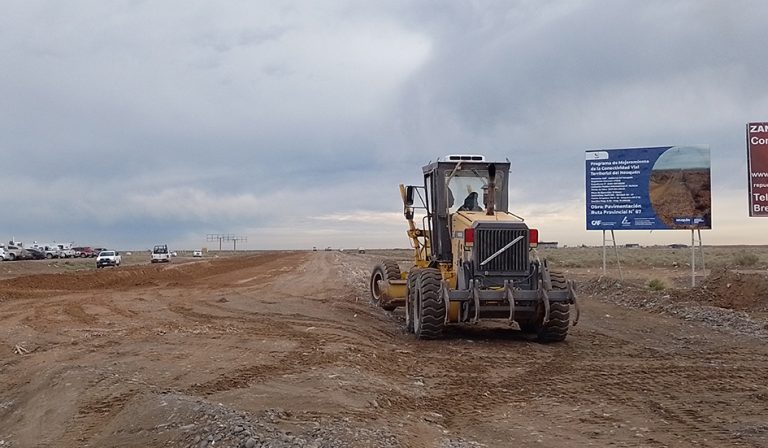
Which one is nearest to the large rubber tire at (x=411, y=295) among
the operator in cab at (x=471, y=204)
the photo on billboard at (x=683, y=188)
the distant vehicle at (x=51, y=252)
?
the operator in cab at (x=471, y=204)

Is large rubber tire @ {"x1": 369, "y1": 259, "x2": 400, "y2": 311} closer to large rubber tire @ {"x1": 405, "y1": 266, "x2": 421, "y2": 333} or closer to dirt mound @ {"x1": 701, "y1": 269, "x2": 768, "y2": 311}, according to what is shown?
large rubber tire @ {"x1": 405, "y1": 266, "x2": 421, "y2": 333}

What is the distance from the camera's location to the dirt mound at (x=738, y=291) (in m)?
20.4

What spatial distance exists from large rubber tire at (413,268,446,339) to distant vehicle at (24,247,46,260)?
72.3m

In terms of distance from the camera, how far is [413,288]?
14.4 metres

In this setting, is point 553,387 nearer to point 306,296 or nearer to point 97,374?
point 97,374

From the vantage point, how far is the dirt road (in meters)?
7.29

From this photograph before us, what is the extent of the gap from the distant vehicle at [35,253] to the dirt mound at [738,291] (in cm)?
7086

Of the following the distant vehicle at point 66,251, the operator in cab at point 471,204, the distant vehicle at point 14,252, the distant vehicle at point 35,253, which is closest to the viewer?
the operator in cab at point 471,204

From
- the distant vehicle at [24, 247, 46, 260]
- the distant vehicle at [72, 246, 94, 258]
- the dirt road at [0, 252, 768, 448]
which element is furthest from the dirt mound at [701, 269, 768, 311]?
the distant vehicle at [72, 246, 94, 258]

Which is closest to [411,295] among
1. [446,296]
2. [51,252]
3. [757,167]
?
[446,296]

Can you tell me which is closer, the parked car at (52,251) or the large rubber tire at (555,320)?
the large rubber tire at (555,320)

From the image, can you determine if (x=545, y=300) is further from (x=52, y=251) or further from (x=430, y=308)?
(x=52, y=251)

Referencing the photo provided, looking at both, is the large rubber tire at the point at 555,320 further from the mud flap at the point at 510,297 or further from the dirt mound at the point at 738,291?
the dirt mound at the point at 738,291

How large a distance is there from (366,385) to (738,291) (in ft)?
53.1
